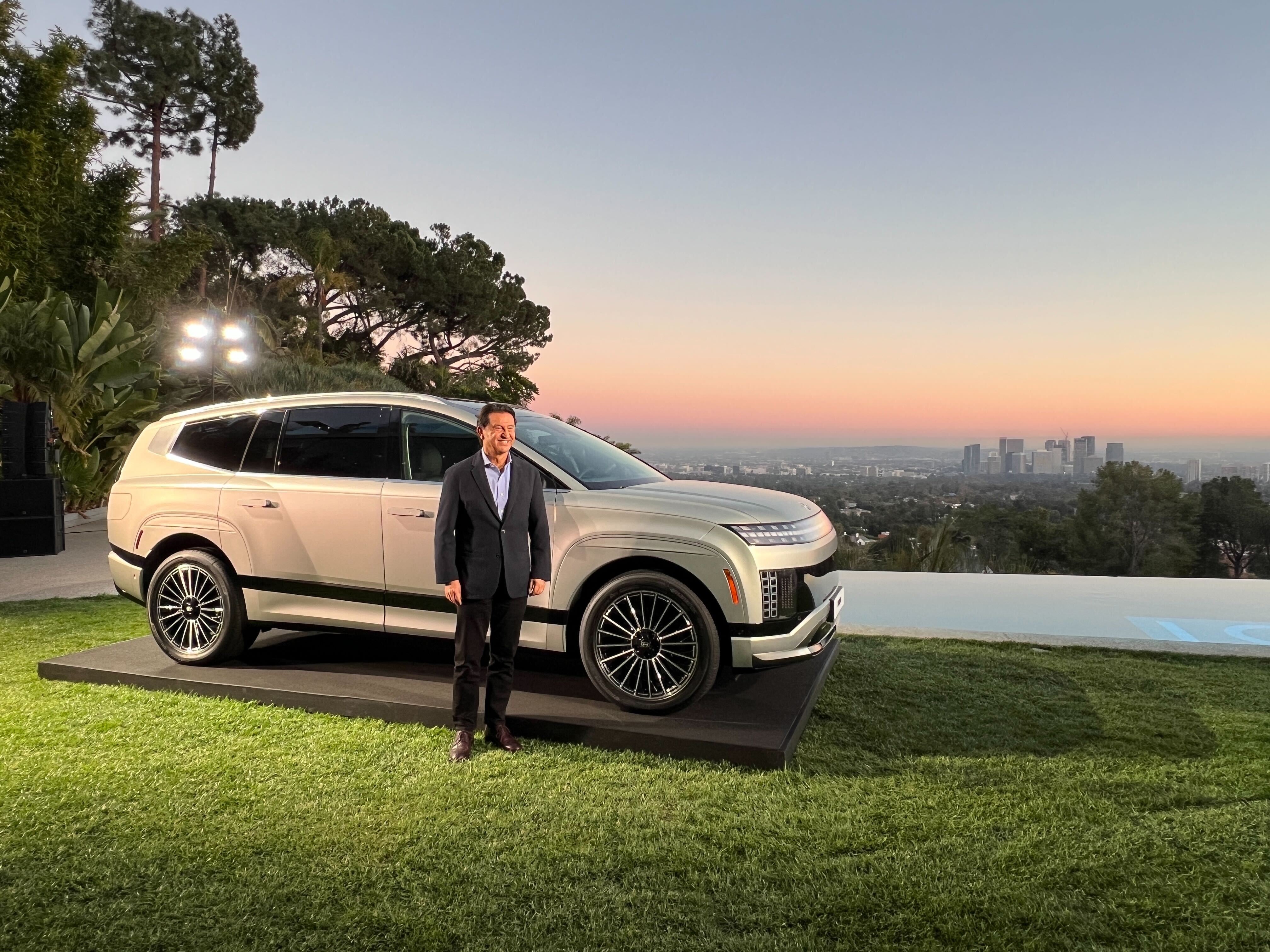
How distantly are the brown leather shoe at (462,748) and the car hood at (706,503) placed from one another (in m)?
1.32

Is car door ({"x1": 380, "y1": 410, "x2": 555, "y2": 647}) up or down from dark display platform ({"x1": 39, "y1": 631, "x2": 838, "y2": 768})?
up

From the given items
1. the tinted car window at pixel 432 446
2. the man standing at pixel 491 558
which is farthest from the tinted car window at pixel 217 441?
the man standing at pixel 491 558

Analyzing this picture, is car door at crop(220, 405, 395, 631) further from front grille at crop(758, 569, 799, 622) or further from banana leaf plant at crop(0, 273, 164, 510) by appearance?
banana leaf plant at crop(0, 273, 164, 510)

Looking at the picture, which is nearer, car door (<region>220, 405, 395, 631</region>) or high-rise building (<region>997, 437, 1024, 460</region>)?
car door (<region>220, 405, 395, 631</region>)

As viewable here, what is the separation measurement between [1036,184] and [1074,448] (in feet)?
22.4

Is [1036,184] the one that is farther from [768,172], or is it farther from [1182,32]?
[768,172]

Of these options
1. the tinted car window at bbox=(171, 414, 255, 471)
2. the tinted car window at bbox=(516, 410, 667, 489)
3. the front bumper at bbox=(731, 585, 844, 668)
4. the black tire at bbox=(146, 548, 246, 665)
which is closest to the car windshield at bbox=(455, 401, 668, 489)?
the tinted car window at bbox=(516, 410, 667, 489)

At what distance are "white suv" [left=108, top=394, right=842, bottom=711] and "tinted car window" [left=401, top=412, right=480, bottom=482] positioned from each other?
11mm

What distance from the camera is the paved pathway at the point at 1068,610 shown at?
6.92 metres

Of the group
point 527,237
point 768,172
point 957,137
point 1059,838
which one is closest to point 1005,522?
point 957,137

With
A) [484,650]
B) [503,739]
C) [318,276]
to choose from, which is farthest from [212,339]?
[318,276]

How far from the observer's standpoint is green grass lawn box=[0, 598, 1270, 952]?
8.66 feet

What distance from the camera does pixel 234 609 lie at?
5234 millimetres

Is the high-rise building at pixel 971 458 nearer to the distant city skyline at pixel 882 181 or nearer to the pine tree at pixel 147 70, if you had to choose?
the distant city skyline at pixel 882 181
